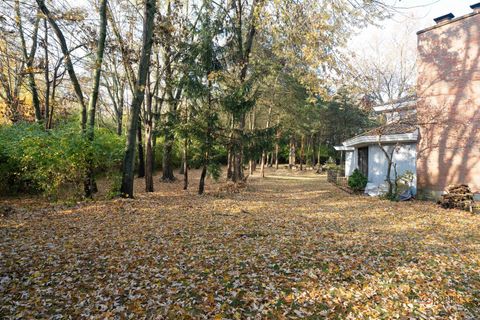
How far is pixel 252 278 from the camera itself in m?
3.82

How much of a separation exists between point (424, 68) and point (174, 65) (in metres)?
10.6

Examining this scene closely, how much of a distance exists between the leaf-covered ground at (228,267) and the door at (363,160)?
393 inches

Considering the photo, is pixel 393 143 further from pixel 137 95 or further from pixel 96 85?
pixel 96 85

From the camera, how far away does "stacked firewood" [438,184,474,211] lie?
31.8 ft

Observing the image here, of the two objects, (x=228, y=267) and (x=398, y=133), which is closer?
(x=228, y=267)

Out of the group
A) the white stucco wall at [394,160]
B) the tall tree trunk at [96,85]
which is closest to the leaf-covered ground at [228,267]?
the tall tree trunk at [96,85]

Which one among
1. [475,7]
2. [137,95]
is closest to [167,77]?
[137,95]

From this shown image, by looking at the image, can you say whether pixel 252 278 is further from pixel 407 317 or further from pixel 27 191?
pixel 27 191

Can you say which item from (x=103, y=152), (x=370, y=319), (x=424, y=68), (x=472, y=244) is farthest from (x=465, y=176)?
(x=103, y=152)

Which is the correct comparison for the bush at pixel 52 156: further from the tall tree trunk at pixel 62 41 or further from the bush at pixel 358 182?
the bush at pixel 358 182

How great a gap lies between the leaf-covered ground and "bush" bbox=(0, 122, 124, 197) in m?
0.97

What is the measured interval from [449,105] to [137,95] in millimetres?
12090

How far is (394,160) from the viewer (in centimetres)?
1427

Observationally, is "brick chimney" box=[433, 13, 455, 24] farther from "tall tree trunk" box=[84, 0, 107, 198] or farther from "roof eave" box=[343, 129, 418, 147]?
"tall tree trunk" box=[84, 0, 107, 198]
